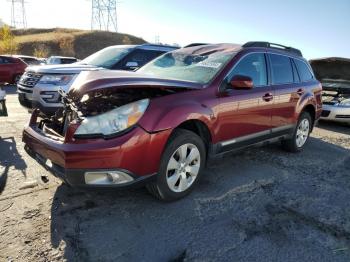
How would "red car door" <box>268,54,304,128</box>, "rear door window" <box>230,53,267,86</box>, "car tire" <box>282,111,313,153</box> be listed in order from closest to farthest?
"rear door window" <box>230,53,267,86</box>, "red car door" <box>268,54,304,128</box>, "car tire" <box>282,111,313,153</box>

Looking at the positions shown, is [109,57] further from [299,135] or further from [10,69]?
[10,69]

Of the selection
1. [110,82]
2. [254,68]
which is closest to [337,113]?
[254,68]

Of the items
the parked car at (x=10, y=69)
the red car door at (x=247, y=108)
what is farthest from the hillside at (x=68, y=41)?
the red car door at (x=247, y=108)

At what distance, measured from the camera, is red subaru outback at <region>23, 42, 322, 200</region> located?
10.8 feet

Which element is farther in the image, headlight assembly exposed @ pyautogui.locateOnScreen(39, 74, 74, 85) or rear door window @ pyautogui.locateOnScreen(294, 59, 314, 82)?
headlight assembly exposed @ pyautogui.locateOnScreen(39, 74, 74, 85)

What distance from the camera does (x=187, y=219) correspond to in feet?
11.7

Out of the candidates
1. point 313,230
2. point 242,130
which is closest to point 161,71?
point 242,130

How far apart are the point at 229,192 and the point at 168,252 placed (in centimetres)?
149

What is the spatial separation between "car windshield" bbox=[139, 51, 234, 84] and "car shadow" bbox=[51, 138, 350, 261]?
1.31 meters

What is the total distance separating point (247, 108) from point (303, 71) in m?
2.26

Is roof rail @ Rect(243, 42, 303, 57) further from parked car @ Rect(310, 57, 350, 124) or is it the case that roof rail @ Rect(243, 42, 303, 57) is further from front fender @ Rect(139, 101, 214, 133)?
parked car @ Rect(310, 57, 350, 124)

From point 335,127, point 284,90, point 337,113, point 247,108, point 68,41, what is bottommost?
point 335,127

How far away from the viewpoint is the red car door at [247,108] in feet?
14.4

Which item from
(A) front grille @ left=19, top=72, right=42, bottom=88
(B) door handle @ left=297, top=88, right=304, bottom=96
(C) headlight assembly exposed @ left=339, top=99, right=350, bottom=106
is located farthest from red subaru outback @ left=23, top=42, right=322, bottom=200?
(C) headlight assembly exposed @ left=339, top=99, right=350, bottom=106
